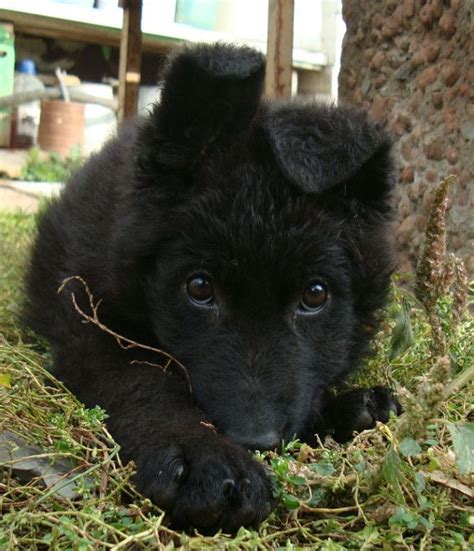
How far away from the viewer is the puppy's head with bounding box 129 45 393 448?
254cm

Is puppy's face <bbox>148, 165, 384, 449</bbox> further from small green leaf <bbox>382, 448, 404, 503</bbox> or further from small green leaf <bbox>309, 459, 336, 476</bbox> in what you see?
small green leaf <bbox>382, 448, 404, 503</bbox>

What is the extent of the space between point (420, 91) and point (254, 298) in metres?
2.69

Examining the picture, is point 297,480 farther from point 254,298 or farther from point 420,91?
point 420,91

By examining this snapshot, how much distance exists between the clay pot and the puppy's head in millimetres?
9738

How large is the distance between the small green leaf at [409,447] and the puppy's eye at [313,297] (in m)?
0.71

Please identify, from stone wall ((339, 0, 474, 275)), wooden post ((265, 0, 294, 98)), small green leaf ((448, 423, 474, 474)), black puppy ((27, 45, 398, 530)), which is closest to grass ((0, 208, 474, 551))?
small green leaf ((448, 423, 474, 474))

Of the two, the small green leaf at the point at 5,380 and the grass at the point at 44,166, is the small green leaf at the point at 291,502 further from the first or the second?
the grass at the point at 44,166

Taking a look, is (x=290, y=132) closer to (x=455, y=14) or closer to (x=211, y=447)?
(x=211, y=447)

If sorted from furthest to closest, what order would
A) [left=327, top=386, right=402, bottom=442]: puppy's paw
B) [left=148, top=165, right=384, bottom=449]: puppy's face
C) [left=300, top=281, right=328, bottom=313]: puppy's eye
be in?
[left=327, top=386, right=402, bottom=442]: puppy's paw, [left=300, top=281, right=328, bottom=313]: puppy's eye, [left=148, top=165, right=384, bottom=449]: puppy's face

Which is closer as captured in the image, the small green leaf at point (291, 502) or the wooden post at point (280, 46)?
the small green leaf at point (291, 502)

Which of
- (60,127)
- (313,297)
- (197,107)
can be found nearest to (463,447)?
(313,297)

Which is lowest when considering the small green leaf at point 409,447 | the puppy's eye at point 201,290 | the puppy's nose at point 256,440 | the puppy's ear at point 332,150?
the puppy's nose at point 256,440

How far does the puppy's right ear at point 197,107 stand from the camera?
2711 mm

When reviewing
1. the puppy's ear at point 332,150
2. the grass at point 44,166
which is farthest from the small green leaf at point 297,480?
the grass at point 44,166
